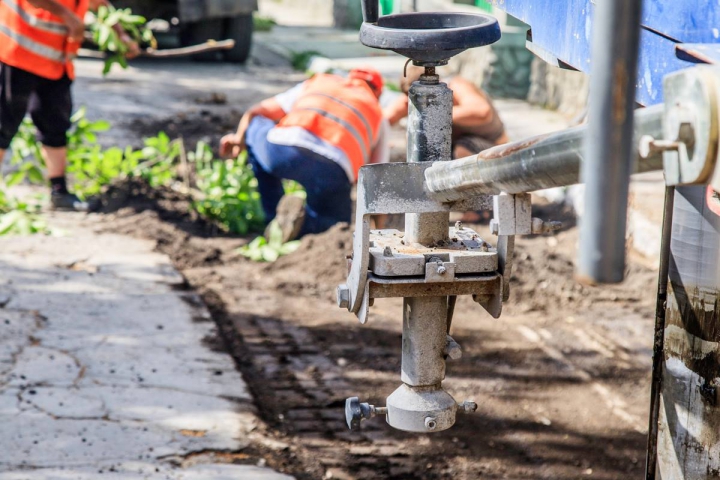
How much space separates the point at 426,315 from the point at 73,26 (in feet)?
14.8

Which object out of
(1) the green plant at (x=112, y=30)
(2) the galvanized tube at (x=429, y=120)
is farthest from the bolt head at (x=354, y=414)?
(1) the green plant at (x=112, y=30)

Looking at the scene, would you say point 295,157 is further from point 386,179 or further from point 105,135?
point 386,179

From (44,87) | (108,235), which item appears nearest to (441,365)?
(108,235)

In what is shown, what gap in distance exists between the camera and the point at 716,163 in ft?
3.44

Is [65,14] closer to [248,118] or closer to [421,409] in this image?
[248,118]

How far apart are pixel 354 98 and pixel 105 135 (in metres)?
2.93

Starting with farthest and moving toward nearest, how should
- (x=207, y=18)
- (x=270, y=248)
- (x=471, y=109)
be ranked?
(x=207, y=18) → (x=471, y=109) → (x=270, y=248)

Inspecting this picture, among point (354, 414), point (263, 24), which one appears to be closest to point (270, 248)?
point (354, 414)

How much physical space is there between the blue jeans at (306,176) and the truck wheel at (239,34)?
546 cm

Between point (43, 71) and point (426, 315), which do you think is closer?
point (426, 315)

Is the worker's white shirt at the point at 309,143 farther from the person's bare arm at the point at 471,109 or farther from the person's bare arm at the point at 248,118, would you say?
the person's bare arm at the point at 471,109

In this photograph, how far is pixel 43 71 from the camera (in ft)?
19.1

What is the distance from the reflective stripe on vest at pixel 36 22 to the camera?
5.75m

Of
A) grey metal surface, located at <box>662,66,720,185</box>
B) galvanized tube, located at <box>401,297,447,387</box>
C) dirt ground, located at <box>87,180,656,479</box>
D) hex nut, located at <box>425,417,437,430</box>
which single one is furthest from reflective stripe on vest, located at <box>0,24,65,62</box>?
grey metal surface, located at <box>662,66,720,185</box>
